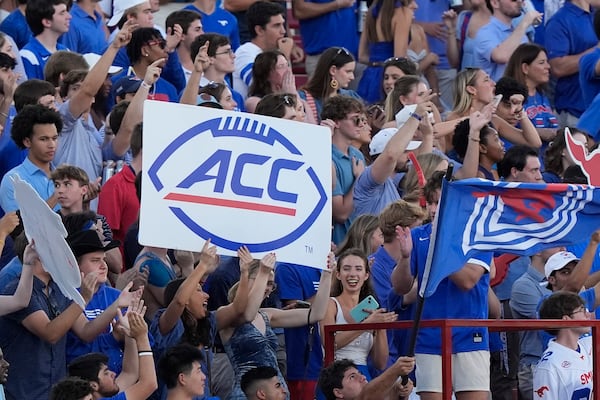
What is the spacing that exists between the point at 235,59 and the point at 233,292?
15.7 ft

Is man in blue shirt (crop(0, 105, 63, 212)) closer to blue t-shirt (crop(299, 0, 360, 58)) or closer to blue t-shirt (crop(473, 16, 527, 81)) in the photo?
blue t-shirt (crop(299, 0, 360, 58))

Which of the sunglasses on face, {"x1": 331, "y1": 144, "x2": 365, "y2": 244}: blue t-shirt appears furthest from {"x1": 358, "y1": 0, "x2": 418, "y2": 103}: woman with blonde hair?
{"x1": 331, "y1": 144, "x2": 365, "y2": 244}: blue t-shirt

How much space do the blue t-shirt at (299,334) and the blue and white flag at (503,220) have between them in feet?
4.85

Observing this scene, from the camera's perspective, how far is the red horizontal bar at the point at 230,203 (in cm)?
894

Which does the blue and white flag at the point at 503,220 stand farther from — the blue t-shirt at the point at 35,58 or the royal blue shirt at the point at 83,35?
the royal blue shirt at the point at 83,35

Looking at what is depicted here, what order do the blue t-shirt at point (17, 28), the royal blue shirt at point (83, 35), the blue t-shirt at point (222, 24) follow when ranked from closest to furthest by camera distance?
the blue t-shirt at point (17, 28)
the royal blue shirt at point (83, 35)
the blue t-shirt at point (222, 24)

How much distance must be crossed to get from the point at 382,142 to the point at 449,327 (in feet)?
10.9

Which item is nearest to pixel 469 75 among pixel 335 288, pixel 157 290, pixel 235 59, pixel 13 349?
pixel 235 59

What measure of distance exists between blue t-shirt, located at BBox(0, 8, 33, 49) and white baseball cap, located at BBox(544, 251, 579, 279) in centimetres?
501

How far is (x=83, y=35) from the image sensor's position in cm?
1367

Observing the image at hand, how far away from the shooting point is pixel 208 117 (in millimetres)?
9195

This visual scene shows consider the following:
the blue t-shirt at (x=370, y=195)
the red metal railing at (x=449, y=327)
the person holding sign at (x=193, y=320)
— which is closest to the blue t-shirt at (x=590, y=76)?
the blue t-shirt at (x=370, y=195)

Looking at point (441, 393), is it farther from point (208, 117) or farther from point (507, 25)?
point (507, 25)

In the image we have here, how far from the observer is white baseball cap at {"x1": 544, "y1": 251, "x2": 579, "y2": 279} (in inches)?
414
